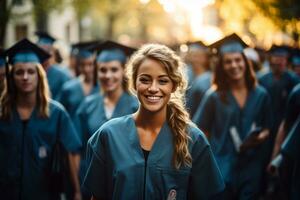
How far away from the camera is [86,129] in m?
6.59

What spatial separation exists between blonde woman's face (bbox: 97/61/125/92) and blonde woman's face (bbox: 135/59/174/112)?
282cm

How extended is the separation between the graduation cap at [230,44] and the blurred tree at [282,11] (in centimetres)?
351

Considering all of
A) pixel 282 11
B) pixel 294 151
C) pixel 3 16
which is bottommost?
pixel 294 151

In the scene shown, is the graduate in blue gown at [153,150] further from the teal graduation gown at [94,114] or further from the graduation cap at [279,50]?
the graduation cap at [279,50]

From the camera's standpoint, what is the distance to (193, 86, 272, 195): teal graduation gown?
6191 mm

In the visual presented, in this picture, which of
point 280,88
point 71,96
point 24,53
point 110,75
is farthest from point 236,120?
point 71,96

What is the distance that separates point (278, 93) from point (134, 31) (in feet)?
165

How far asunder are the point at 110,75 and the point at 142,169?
10.5 ft

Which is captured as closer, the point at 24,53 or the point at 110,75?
the point at 24,53

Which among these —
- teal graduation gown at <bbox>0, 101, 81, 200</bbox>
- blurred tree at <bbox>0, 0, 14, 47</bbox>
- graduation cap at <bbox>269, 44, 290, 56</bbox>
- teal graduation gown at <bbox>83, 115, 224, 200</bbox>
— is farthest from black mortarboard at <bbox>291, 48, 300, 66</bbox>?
teal graduation gown at <bbox>83, 115, 224, 200</bbox>

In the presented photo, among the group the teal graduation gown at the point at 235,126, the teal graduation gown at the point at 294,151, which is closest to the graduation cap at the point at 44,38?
the teal graduation gown at the point at 235,126

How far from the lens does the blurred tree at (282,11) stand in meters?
9.84

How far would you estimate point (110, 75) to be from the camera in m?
6.80

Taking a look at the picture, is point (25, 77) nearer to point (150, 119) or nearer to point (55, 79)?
point (150, 119)
